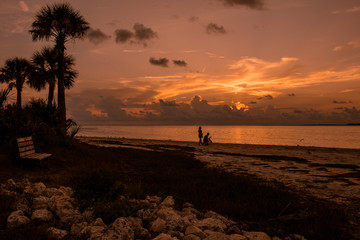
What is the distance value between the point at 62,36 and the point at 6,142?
39.9 ft

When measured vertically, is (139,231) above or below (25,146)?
below

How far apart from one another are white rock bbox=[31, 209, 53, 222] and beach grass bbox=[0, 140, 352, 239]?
468 millimetres

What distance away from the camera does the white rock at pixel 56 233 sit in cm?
368

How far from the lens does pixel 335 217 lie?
17.4 feet

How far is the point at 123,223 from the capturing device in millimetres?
4016

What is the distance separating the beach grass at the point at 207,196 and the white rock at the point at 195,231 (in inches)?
46.4

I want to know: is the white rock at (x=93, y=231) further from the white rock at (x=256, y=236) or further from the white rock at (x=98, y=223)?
the white rock at (x=256, y=236)

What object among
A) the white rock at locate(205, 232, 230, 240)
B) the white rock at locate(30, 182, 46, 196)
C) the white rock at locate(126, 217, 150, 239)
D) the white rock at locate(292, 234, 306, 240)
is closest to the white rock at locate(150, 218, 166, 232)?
the white rock at locate(126, 217, 150, 239)

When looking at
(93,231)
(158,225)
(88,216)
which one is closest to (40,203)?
(88,216)

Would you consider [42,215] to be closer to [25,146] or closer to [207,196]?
[207,196]

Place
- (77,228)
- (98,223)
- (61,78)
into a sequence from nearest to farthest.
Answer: (77,228)
(98,223)
(61,78)

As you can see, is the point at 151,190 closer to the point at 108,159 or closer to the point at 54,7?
the point at 108,159

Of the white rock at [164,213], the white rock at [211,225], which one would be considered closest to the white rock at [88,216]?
the white rock at [164,213]

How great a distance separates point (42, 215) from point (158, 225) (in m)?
2.08
